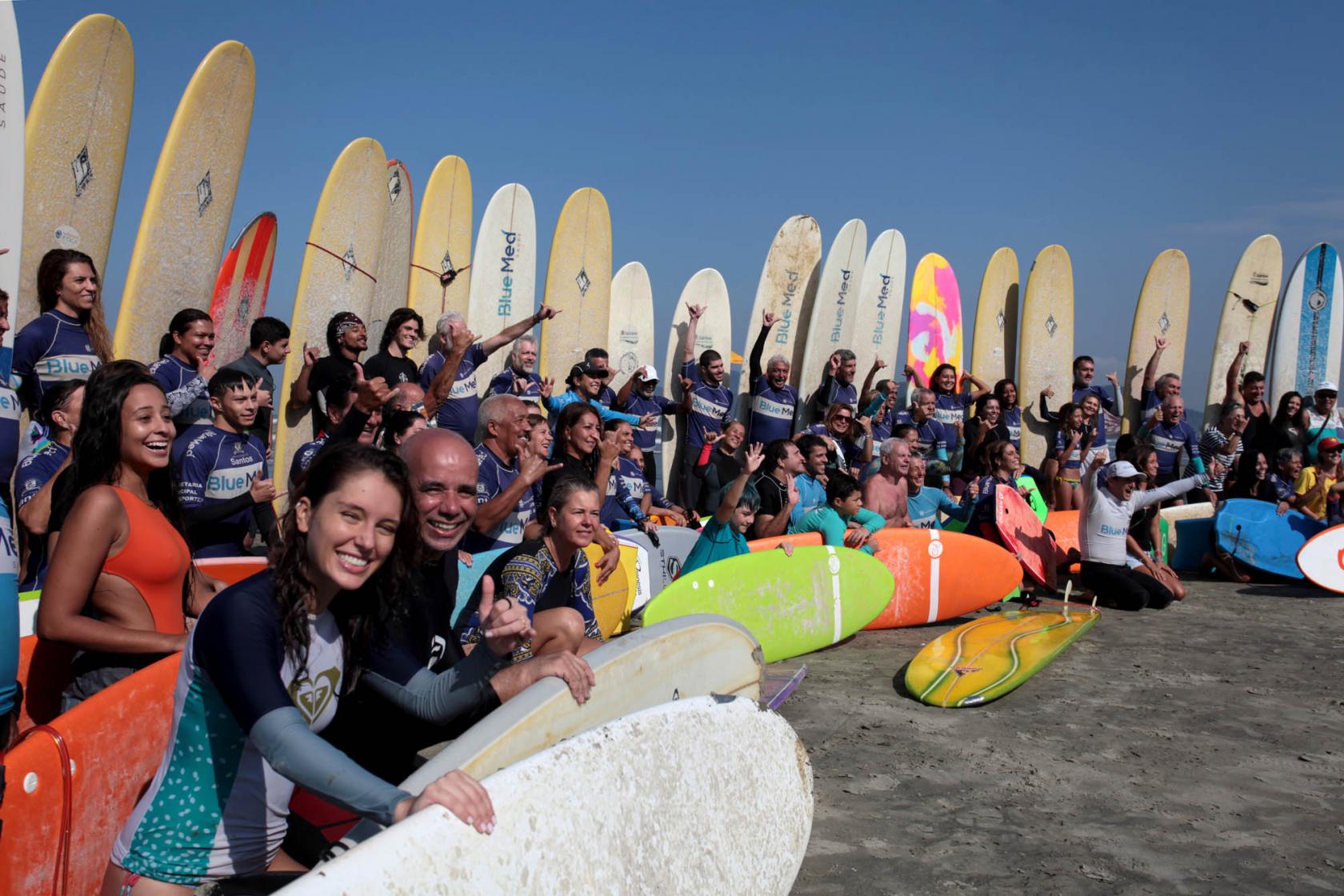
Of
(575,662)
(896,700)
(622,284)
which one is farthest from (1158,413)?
(575,662)

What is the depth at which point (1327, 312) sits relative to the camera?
10867 millimetres

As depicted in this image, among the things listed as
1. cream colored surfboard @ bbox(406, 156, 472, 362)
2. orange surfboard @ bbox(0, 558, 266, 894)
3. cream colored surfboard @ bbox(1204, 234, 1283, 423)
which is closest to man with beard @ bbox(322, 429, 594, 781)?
orange surfboard @ bbox(0, 558, 266, 894)

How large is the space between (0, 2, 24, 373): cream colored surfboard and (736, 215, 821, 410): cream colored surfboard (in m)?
6.19

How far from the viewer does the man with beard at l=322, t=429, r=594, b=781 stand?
6.98 ft

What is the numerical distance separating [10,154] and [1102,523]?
6.40 metres

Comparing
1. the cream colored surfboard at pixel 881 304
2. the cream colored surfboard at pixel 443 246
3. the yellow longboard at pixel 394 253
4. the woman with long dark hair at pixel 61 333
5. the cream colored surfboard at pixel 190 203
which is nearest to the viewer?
the woman with long dark hair at pixel 61 333

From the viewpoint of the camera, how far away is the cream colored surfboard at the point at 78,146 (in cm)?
548

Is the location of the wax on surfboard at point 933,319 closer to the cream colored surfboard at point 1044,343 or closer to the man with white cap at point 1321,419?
the cream colored surfboard at point 1044,343

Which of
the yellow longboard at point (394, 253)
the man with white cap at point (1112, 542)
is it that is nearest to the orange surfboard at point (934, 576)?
the man with white cap at point (1112, 542)

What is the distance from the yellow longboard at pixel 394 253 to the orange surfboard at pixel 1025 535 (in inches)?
179

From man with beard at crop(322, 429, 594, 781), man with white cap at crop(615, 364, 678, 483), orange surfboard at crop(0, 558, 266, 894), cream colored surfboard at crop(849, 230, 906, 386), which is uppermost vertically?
cream colored surfboard at crop(849, 230, 906, 386)

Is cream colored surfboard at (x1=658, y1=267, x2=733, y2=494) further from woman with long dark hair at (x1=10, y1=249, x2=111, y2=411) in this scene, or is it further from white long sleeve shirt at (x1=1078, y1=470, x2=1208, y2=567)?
woman with long dark hair at (x1=10, y1=249, x2=111, y2=411)

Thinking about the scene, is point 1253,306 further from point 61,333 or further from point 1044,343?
point 61,333

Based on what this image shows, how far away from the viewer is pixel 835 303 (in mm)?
10008
